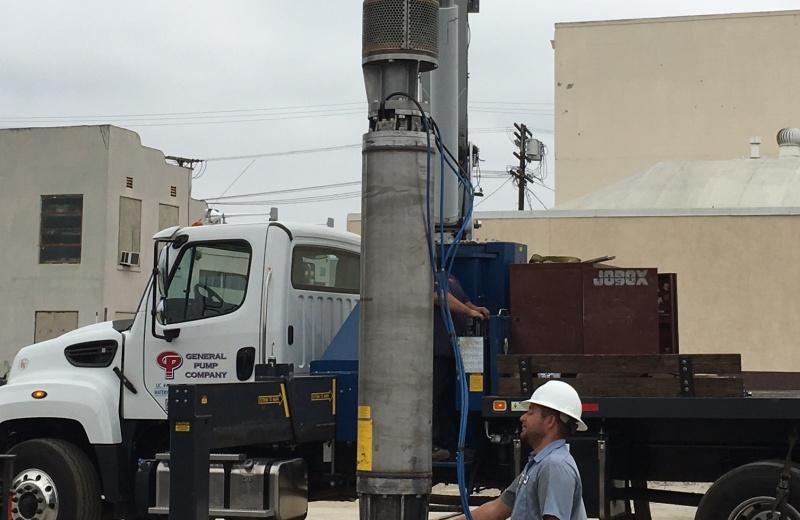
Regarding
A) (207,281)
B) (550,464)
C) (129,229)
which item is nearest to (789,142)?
(129,229)

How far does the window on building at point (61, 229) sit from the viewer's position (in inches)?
1496

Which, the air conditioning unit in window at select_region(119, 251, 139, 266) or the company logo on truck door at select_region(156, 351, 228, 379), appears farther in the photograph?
the air conditioning unit in window at select_region(119, 251, 139, 266)

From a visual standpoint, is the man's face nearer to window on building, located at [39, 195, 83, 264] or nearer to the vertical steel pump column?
the vertical steel pump column

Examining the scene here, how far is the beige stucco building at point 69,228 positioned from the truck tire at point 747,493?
30.3m

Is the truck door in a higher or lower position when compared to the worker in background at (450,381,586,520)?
higher

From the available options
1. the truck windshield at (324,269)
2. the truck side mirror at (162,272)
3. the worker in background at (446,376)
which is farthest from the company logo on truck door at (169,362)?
the worker in background at (446,376)

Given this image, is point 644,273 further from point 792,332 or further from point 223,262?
point 792,332

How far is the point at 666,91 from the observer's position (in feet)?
145

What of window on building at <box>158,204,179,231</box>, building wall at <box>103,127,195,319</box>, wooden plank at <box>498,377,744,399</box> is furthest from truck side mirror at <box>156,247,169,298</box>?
window on building at <box>158,204,179,231</box>

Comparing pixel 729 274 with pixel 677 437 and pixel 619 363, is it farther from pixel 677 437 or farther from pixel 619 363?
pixel 619 363

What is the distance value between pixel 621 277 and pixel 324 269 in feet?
9.43

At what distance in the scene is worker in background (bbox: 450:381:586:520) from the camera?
5.51 m

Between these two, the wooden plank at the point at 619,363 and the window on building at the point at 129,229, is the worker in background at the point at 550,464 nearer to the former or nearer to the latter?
the wooden plank at the point at 619,363

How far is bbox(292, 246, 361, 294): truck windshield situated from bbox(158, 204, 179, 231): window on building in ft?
97.0
